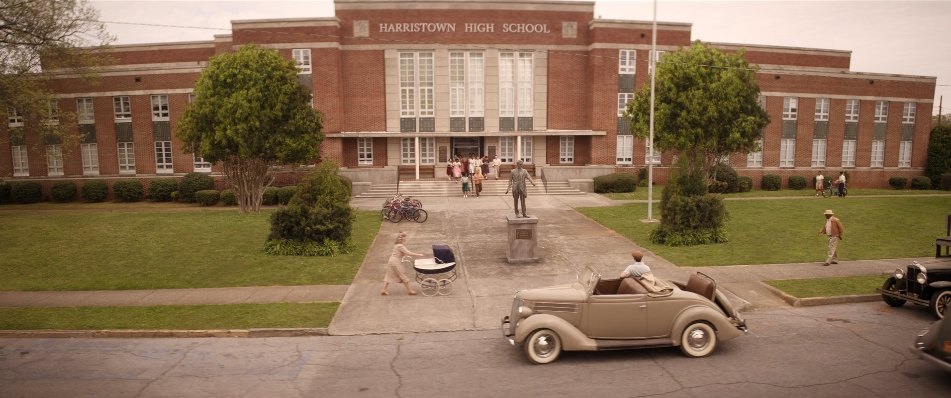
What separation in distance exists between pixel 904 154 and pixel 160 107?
5568cm

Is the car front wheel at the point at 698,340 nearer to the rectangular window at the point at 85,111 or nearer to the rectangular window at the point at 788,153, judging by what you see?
the rectangular window at the point at 788,153

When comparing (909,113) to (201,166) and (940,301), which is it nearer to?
(940,301)

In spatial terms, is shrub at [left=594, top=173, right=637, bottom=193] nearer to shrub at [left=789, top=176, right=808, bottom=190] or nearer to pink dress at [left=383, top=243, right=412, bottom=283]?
shrub at [left=789, top=176, right=808, bottom=190]

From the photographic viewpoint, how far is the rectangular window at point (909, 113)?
1727 inches

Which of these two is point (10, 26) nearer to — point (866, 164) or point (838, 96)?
point (838, 96)

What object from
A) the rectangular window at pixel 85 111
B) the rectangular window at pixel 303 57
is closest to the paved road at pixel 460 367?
the rectangular window at pixel 303 57

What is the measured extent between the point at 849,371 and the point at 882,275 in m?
7.25

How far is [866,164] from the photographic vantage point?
143ft

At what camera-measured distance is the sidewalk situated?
11.7 metres

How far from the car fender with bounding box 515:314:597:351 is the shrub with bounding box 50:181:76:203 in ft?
132

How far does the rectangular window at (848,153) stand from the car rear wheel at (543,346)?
144 feet

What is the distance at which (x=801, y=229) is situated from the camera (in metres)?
21.0

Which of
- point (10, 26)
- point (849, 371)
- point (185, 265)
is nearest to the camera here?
point (849, 371)

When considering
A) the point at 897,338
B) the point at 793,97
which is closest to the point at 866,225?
the point at 897,338
